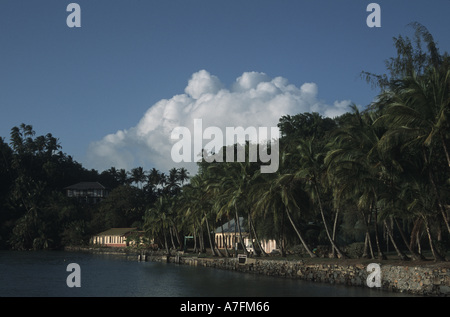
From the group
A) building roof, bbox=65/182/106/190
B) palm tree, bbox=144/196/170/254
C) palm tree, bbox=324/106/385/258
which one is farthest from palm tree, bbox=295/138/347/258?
building roof, bbox=65/182/106/190

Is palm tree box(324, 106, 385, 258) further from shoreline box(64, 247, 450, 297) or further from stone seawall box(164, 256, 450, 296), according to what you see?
stone seawall box(164, 256, 450, 296)

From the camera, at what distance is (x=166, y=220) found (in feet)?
269

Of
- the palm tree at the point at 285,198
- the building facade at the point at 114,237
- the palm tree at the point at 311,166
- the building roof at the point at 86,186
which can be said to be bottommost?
the building facade at the point at 114,237

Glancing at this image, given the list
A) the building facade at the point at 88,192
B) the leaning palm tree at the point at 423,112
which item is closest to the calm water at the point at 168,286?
the leaning palm tree at the point at 423,112

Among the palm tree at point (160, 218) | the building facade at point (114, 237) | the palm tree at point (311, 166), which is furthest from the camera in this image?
the building facade at point (114, 237)

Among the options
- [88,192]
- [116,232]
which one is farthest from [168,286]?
[88,192]

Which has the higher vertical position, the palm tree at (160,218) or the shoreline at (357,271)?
the palm tree at (160,218)

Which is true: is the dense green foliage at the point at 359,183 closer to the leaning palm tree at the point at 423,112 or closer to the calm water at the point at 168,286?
the leaning palm tree at the point at 423,112

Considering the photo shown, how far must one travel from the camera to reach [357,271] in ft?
117

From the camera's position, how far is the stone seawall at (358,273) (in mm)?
28297

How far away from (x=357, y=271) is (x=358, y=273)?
24 centimetres

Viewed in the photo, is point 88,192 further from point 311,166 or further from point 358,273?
point 358,273

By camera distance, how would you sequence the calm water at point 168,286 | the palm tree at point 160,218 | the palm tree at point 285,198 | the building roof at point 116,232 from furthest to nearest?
1. the building roof at point 116,232
2. the palm tree at point 160,218
3. the palm tree at point 285,198
4. the calm water at point 168,286
